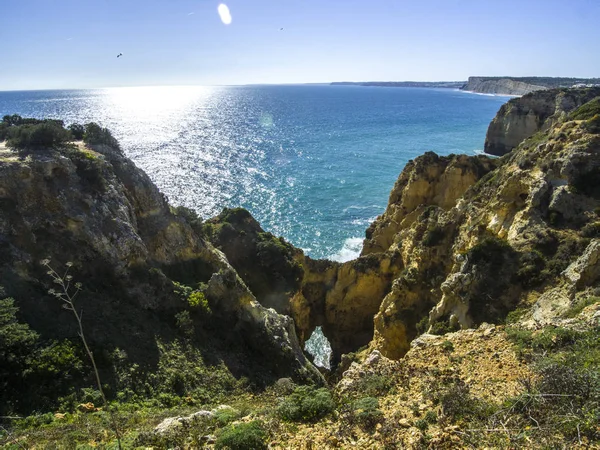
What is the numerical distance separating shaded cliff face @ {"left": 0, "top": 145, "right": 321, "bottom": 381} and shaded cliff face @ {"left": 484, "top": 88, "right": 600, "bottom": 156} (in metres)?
80.4

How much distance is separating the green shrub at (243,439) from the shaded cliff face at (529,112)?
90.0 meters

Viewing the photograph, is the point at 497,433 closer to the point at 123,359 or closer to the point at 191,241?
the point at 123,359

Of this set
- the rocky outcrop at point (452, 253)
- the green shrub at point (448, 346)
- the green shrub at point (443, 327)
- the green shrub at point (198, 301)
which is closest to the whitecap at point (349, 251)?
the rocky outcrop at point (452, 253)

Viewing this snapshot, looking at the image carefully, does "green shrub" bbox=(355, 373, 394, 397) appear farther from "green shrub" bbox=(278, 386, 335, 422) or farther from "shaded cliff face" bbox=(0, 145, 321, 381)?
"shaded cliff face" bbox=(0, 145, 321, 381)

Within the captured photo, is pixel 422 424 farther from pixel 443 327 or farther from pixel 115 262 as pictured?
pixel 115 262

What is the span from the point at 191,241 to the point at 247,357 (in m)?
9.92

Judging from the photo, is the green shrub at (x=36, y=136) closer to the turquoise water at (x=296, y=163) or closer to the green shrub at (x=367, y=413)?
the green shrub at (x=367, y=413)

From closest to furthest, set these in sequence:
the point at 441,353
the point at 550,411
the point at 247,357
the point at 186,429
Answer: the point at 550,411 → the point at 186,429 → the point at 441,353 → the point at 247,357

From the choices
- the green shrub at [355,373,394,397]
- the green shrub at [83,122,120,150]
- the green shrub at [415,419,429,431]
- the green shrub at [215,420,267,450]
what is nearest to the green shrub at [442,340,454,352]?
the green shrub at [355,373,394,397]

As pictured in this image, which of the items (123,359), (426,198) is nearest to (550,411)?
(123,359)

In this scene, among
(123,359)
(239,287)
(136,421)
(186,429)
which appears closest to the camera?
(186,429)

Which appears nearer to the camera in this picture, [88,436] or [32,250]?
[88,436]

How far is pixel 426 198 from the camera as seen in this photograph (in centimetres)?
4450

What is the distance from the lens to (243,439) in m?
9.27
